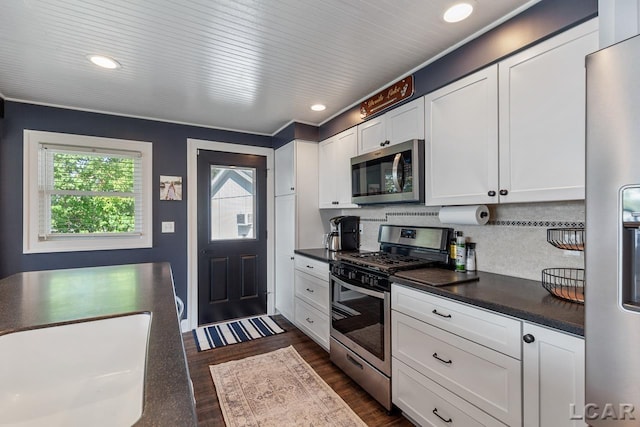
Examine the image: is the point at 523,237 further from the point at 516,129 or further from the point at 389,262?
the point at 389,262

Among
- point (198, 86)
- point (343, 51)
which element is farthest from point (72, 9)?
point (343, 51)

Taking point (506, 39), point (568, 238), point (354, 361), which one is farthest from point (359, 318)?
point (506, 39)

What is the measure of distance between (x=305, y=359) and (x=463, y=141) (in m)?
2.16

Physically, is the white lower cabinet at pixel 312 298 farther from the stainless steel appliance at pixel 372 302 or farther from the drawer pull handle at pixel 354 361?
the drawer pull handle at pixel 354 361

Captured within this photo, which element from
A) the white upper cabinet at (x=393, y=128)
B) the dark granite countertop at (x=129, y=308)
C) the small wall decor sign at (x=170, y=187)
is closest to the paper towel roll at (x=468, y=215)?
the white upper cabinet at (x=393, y=128)

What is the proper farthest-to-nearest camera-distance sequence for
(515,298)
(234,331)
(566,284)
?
(234,331) → (566,284) → (515,298)

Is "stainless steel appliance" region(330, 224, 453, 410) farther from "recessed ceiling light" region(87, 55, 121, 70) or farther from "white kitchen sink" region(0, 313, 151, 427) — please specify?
"recessed ceiling light" region(87, 55, 121, 70)

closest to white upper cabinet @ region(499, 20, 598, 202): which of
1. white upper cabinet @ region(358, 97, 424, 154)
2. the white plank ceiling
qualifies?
the white plank ceiling

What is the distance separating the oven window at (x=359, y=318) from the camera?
195cm

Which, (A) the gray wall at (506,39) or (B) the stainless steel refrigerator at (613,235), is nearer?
(B) the stainless steel refrigerator at (613,235)

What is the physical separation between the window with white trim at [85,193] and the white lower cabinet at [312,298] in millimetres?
1666

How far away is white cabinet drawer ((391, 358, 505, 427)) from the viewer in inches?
55.4

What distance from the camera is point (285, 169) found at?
3.44 m

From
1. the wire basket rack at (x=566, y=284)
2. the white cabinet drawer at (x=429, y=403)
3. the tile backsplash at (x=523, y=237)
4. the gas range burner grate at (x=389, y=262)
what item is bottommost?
the white cabinet drawer at (x=429, y=403)
